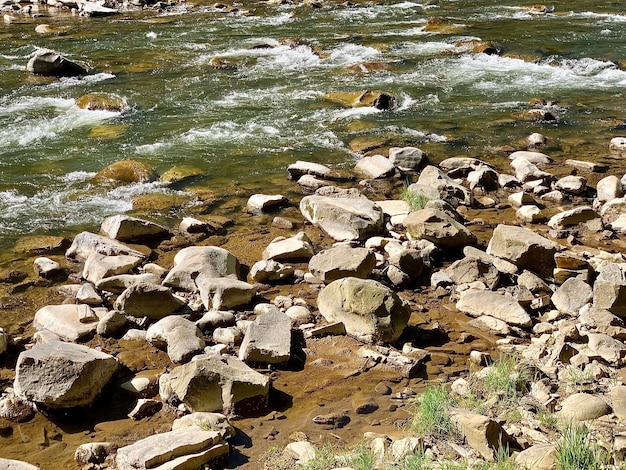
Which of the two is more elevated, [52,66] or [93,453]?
[52,66]

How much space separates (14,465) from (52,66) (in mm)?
11974

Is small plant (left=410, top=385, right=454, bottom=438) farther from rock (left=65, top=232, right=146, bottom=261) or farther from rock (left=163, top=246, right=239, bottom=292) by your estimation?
rock (left=65, top=232, right=146, bottom=261)

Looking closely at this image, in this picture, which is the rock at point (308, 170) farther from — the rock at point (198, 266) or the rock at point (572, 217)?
the rock at point (572, 217)

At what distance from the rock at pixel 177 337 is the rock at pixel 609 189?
16.3ft

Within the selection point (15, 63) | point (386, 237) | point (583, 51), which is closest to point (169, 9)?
point (15, 63)

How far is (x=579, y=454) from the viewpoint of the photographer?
3230mm

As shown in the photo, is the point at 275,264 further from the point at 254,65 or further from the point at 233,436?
the point at 254,65

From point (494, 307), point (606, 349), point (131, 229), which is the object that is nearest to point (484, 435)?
point (606, 349)

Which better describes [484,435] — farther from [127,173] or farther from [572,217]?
[127,173]

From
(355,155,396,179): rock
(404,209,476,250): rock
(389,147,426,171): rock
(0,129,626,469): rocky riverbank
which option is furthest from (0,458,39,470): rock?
(389,147,426,171): rock

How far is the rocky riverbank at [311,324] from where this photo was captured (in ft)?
13.3

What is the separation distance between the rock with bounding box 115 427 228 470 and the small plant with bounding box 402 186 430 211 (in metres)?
4.23

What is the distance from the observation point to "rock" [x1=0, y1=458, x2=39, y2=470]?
3737mm

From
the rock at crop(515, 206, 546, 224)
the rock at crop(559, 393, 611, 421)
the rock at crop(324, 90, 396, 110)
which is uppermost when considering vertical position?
the rock at crop(324, 90, 396, 110)
